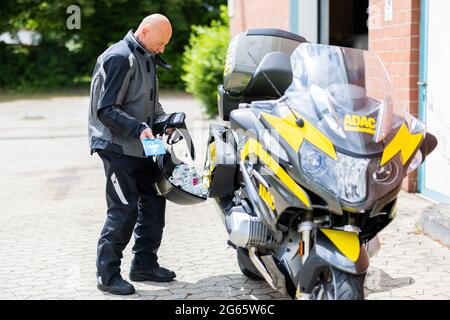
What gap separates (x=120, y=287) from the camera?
466 centimetres

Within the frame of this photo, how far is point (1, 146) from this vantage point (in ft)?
42.8

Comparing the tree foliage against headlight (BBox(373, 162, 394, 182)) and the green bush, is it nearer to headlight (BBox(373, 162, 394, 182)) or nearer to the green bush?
the green bush

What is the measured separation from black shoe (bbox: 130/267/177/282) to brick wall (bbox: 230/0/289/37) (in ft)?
25.0

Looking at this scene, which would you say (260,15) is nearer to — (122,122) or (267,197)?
(122,122)

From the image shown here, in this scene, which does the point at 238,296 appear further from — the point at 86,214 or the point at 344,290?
the point at 86,214

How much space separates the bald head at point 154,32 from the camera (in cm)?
462

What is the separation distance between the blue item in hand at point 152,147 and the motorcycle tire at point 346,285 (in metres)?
1.45

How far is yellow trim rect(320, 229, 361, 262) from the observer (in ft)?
11.1

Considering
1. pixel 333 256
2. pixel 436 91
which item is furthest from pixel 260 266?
pixel 436 91

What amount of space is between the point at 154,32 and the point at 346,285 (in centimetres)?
219

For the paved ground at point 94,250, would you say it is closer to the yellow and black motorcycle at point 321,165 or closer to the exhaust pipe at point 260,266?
the exhaust pipe at point 260,266

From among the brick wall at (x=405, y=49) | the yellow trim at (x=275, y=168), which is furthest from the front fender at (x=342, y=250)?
the brick wall at (x=405, y=49)

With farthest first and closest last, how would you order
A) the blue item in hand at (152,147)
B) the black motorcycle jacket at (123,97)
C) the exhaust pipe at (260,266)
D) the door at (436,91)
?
1. the door at (436,91)
2. the black motorcycle jacket at (123,97)
3. the blue item in hand at (152,147)
4. the exhaust pipe at (260,266)
